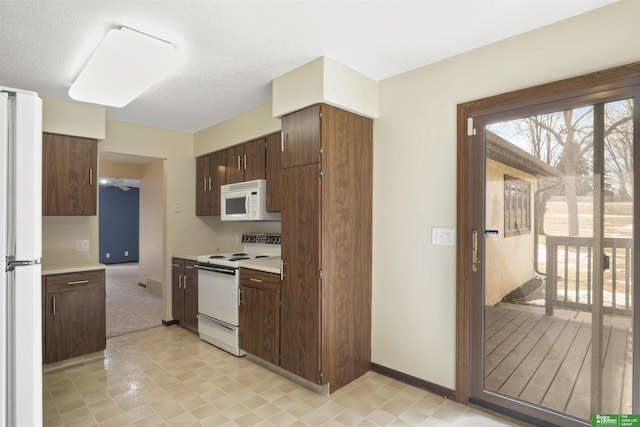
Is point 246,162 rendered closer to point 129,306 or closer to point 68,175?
point 68,175

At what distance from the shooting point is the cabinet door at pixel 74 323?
9.87 ft

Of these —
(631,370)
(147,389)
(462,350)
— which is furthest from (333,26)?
(147,389)

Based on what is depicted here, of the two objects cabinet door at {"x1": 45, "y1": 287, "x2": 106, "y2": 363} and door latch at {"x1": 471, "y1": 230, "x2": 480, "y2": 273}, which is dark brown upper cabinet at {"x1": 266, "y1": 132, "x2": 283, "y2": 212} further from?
cabinet door at {"x1": 45, "y1": 287, "x2": 106, "y2": 363}

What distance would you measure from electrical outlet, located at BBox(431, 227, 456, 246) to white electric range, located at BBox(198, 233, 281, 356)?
1.81m

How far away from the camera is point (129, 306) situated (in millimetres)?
5066

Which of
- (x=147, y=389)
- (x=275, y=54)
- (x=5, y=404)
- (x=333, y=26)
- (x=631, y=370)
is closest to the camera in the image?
(x=5, y=404)

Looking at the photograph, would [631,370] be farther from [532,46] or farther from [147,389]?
[147,389]

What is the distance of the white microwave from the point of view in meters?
3.49

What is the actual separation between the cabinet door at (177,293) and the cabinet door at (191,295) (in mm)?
105

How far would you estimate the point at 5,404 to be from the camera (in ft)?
4.52

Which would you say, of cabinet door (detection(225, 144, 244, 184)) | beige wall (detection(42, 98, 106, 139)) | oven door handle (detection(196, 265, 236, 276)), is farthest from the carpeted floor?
beige wall (detection(42, 98, 106, 139))

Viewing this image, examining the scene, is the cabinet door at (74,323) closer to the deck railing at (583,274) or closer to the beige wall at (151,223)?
the beige wall at (151,223)

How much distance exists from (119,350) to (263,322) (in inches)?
65.6

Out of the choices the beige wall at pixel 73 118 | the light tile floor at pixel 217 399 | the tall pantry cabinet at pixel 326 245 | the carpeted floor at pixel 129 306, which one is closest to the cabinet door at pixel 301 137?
the tall pantry cabinet at pixel 326 245
